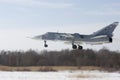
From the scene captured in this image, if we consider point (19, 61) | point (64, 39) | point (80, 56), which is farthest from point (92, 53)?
point (64, 39)

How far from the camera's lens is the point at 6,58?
5177 inches

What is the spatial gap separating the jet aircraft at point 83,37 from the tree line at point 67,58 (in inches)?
2323

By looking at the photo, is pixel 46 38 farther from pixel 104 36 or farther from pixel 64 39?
pixel 104 36

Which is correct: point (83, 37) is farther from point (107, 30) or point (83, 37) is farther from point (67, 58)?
point (67, 58)

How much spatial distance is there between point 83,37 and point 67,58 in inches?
2762

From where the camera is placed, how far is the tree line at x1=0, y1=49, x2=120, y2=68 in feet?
382

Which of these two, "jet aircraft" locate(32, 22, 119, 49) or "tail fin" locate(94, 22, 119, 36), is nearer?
"jet aircraft" locate(32, 22, 119, 49)

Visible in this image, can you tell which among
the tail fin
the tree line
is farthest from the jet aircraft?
the tree line

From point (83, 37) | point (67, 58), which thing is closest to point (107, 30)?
point (83, 37)

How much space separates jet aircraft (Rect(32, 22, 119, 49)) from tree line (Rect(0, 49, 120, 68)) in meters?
59.0

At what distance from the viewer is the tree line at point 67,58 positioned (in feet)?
382

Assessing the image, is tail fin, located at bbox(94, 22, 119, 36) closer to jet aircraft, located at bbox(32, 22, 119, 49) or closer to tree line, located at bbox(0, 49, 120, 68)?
jet aircraft, located at bbox(32, 22, 119, 49)

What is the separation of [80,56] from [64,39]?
66.6 metres

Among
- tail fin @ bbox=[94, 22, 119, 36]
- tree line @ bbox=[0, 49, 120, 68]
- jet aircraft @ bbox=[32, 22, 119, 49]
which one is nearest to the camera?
jet aircraft @ bbox=[32, 22, 119, 49]
